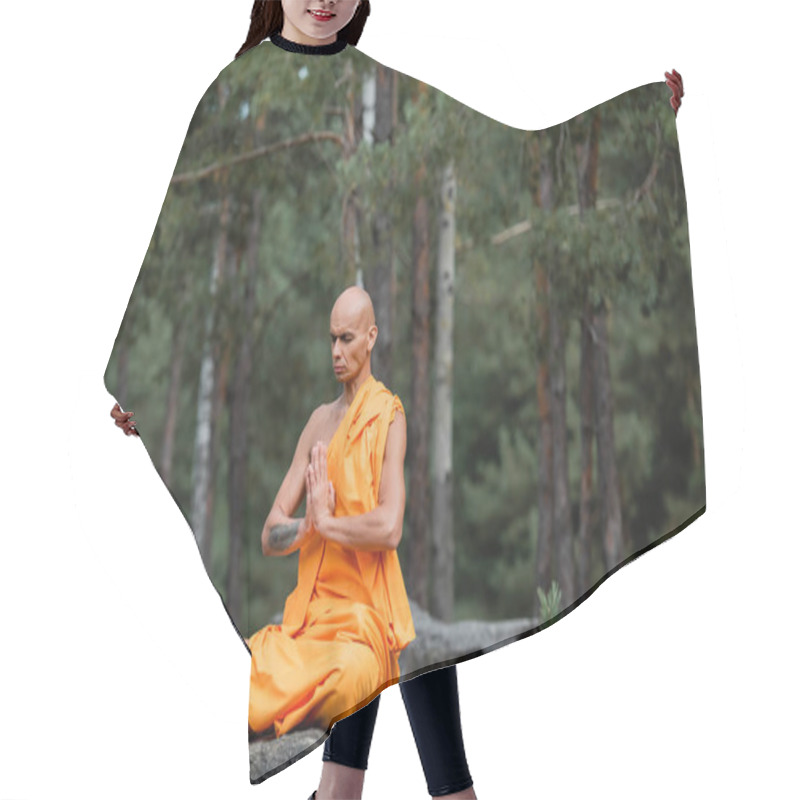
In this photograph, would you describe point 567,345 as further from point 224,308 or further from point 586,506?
point 224,308

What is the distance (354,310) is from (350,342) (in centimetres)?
8

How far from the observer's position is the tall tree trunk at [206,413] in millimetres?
4918

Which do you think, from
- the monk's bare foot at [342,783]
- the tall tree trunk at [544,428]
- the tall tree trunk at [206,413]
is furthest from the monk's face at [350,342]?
the monk's bare foot at [342,783]

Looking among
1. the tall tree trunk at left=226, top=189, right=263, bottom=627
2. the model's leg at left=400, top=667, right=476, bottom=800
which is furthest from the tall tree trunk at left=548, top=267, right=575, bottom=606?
the tall tree trunk at left=226, top=189, right=263, bottom=627

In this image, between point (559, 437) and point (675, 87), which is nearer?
point (559, 437)

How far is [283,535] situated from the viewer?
15.9ft

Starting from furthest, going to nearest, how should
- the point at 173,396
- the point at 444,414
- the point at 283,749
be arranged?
1. the point at 173,396
2. the point at 444,414
3. the point at 283,749

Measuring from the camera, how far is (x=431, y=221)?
193 inches

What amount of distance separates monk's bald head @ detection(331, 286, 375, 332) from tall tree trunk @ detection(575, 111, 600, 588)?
0.56 metres

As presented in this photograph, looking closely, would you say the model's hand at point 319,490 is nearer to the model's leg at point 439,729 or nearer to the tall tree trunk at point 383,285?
the tall tree trunk at point 383,285

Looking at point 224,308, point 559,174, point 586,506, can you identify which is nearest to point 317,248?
point 224,308

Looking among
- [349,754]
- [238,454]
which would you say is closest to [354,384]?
[238,454]

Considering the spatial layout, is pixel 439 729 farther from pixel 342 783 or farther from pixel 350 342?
pixel 350 342

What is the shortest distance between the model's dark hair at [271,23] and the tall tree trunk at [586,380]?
68cm
